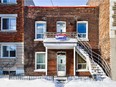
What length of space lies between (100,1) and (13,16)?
8565 mm

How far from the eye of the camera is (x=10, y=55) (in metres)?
29.8

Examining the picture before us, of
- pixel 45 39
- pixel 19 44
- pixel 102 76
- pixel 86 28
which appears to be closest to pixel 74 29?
pixel 86 28

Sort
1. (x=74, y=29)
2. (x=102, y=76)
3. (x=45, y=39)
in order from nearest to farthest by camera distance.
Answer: (x=102, y=76)
(x=45, y=39)
(x=74, y=29)

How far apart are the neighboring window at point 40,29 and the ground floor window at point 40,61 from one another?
168cm

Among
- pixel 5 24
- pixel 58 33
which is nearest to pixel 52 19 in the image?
pixel 58 33

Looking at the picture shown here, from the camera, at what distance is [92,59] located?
89.9 feet

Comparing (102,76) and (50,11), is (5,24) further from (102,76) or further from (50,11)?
(102,76)

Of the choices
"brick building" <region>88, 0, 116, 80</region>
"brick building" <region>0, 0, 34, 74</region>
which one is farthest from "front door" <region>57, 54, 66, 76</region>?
"brick building" <region>88, 0, 116, 80</region>

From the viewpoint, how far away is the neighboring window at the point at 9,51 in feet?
97.7

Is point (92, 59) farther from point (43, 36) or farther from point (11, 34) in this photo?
point (11, 34)

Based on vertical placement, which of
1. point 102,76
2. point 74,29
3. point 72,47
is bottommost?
point 102,76

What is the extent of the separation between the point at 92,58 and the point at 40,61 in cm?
505

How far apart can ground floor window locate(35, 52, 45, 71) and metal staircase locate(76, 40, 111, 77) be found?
11.9ft

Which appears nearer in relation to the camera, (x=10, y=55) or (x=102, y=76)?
(x=102, y=76)
